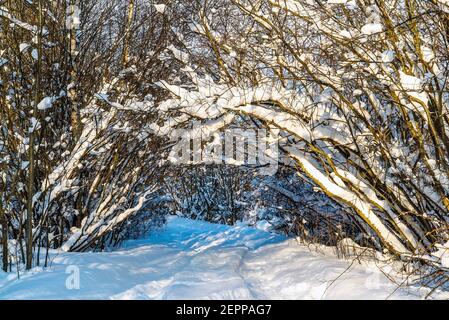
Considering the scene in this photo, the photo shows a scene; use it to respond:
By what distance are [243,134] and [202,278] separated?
5.89ft

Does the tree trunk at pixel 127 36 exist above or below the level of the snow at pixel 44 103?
above

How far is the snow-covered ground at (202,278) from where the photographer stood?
131 inches

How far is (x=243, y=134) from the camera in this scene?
192 inches

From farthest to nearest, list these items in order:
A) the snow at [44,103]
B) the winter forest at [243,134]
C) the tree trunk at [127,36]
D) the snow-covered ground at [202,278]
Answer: the tree trunk at [127,36], the snow at [44,103], the winter forest at [243,134], the snow-covered ground at [202,278]

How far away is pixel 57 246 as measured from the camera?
5.70 meters

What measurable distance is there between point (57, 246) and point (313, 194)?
4.30 metres

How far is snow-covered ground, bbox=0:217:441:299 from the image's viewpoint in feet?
10.9

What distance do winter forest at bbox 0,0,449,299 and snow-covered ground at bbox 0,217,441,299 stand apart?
1.1 inches

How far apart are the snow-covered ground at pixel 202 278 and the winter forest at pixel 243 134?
0.10 ft

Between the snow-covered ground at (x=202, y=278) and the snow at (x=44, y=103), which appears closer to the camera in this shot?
the snow-covered ground at (x=202, y=278)

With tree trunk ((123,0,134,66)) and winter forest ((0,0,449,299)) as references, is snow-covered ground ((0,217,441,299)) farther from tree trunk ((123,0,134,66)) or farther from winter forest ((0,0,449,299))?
tree trunk ((123,0,134,66))

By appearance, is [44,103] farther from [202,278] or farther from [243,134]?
[202,278]

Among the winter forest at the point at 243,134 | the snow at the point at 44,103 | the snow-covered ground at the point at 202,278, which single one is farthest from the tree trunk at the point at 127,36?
the snow-covered ground at the point at 202,278

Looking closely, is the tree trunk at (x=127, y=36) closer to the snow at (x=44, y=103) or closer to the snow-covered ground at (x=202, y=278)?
the snow at (x=44, y=103)
